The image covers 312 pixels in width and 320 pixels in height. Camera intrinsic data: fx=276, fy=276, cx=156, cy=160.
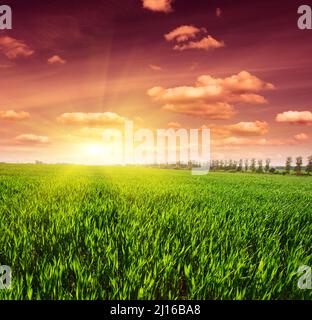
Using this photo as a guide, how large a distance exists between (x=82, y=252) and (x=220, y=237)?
1.78 meters

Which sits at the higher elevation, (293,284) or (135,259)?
(135,259)

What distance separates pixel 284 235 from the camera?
4.38 metres

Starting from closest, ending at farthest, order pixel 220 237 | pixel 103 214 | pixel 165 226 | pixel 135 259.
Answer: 1. pixel 135 259
2. pixel 220 237
3. pixel 165 226
4. pixel 103 214

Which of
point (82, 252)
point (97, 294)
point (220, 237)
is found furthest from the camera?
point (220, 237)

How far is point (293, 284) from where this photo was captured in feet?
8.45

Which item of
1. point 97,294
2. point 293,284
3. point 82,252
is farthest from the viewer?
point 82,252

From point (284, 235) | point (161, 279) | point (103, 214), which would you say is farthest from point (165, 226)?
point (284, 235)
